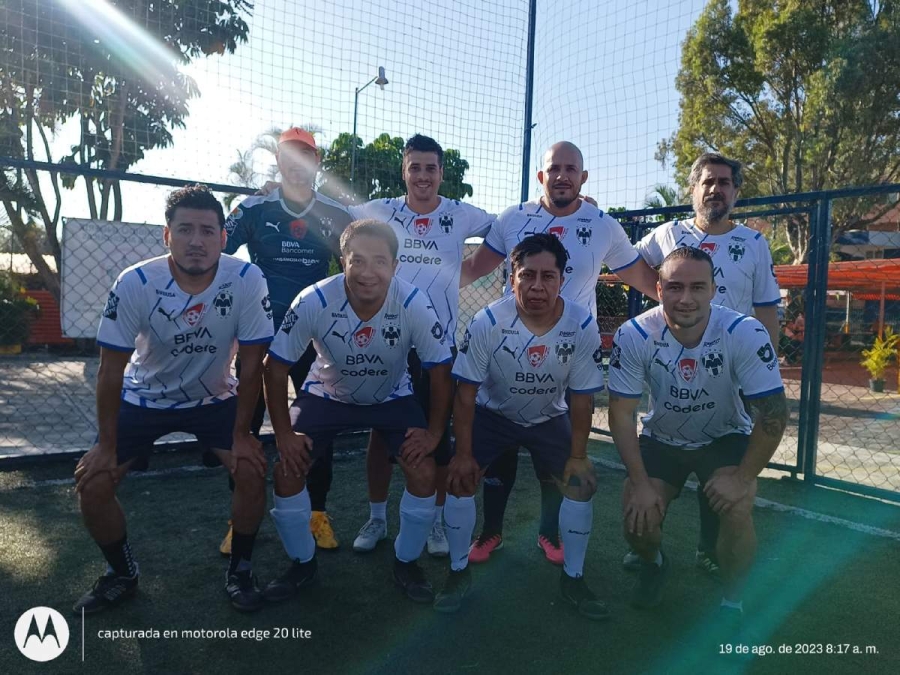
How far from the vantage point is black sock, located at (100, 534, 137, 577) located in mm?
3125

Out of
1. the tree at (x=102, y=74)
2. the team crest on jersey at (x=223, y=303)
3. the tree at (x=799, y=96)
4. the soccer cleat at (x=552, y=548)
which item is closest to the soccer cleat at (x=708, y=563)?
the soccer cleat at (x=552, y=548)

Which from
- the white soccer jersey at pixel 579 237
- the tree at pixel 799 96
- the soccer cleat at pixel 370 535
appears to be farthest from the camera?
the tree at pixel 799 96

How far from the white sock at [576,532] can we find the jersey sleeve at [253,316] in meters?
1.77

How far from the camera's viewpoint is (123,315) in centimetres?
316

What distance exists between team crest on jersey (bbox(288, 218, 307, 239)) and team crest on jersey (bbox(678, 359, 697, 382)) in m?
2.51

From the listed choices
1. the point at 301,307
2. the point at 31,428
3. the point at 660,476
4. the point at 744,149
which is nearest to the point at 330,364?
the point at 301,307

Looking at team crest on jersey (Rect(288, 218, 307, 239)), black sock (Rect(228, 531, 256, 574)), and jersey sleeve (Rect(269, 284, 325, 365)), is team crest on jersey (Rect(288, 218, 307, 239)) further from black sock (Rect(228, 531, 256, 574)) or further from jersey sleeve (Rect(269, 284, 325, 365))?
black sock (Rect(228, 531, 256, 574))

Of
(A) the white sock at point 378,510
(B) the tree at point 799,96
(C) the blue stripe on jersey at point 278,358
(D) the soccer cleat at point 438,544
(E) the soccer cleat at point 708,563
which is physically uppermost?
(B) the tree at point 799,96

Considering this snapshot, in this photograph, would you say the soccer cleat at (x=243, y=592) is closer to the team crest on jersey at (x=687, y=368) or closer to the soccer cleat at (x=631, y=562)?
the soccer cleat at (x=631, y=562)

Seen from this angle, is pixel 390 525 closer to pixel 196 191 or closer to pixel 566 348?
pixel 566 348

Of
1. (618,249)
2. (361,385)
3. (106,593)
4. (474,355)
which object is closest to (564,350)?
(474,355)

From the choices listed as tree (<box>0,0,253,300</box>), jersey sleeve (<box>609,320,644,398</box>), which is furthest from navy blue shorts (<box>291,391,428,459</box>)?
tree (<box>0,0,253,300</box>)

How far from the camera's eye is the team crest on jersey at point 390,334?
11.1ft

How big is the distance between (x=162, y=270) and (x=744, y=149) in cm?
2106
